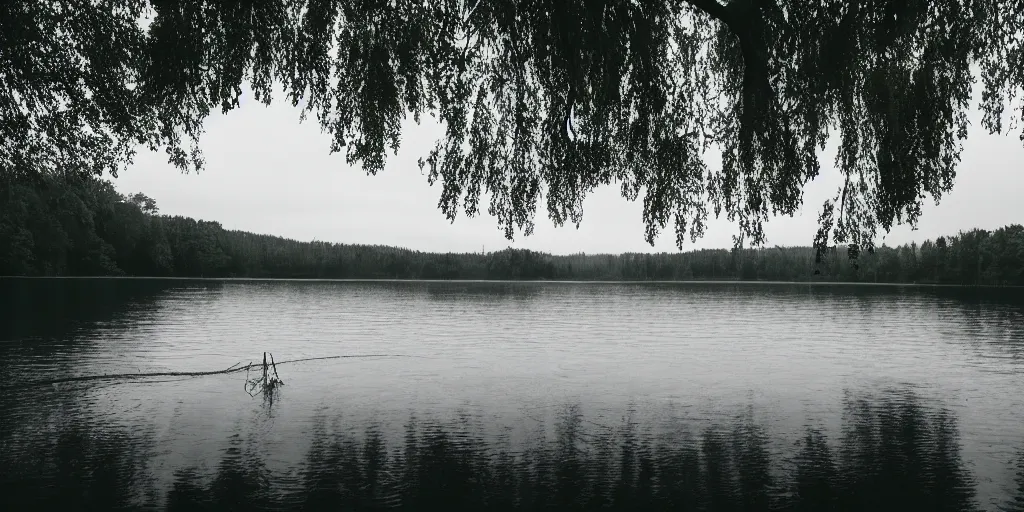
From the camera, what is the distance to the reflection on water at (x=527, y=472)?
13.3 metres

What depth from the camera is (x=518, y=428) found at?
2000cm

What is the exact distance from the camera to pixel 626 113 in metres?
14.8

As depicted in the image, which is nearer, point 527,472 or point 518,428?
point 527,472

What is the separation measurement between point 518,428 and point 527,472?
4692mm

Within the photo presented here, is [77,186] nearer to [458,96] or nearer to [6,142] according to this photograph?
[6,142]

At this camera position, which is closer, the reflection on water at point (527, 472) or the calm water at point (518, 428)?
the reflection on water at point (527, 472)

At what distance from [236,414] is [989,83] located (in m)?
19.3

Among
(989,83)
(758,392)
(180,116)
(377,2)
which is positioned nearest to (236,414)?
(180,116)

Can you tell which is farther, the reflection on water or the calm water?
the calm water

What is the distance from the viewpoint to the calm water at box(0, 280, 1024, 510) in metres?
13.9

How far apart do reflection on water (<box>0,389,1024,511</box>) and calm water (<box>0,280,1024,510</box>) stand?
6 centimetres

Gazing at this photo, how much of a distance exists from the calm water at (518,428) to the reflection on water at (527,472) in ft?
0.21

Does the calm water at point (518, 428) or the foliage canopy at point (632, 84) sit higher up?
the foliage canopy at point (632, 84)

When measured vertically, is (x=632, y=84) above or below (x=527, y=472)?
above
